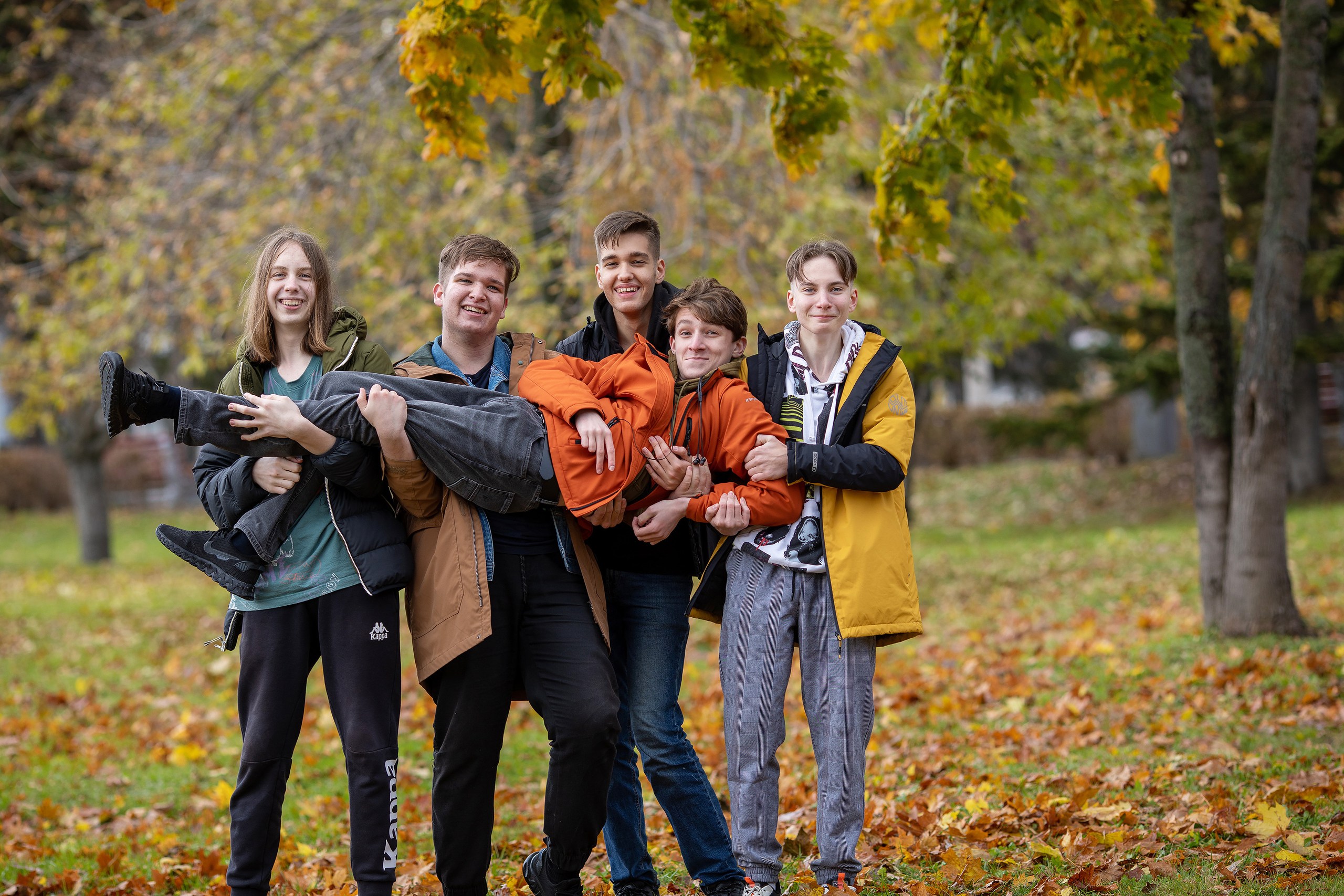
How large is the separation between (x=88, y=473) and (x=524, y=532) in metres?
15.6

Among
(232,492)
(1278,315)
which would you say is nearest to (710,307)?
(232,492)

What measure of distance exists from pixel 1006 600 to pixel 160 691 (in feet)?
23.7

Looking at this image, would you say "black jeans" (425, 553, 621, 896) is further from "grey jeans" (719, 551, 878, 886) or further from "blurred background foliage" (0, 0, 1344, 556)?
"blurred background foliage" (0, 0, 1344, 556)

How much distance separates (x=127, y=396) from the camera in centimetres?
312

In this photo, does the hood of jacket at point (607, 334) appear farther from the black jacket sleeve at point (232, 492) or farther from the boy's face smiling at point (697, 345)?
the black jacket sleeve at point (232, 492)

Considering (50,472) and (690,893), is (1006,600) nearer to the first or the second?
(690,893)

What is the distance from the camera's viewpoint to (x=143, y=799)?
5.91m

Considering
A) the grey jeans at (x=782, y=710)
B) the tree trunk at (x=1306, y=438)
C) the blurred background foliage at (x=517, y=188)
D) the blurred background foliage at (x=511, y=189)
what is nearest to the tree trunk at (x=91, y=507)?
the blurred background foliage at (x=517, y=188)

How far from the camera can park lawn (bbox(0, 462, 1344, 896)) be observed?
3969 millimetres

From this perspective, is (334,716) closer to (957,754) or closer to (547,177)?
(957,754)

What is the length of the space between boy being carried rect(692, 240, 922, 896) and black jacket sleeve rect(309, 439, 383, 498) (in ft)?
3.46

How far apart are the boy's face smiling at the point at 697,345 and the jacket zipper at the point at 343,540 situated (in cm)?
110

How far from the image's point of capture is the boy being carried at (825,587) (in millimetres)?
3436

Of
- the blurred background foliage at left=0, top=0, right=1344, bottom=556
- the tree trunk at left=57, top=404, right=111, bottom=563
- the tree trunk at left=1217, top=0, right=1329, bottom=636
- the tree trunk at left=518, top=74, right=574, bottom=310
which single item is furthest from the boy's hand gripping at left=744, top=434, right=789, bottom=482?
the tree trunk at left=57, top=404, right=111, bottom=563
